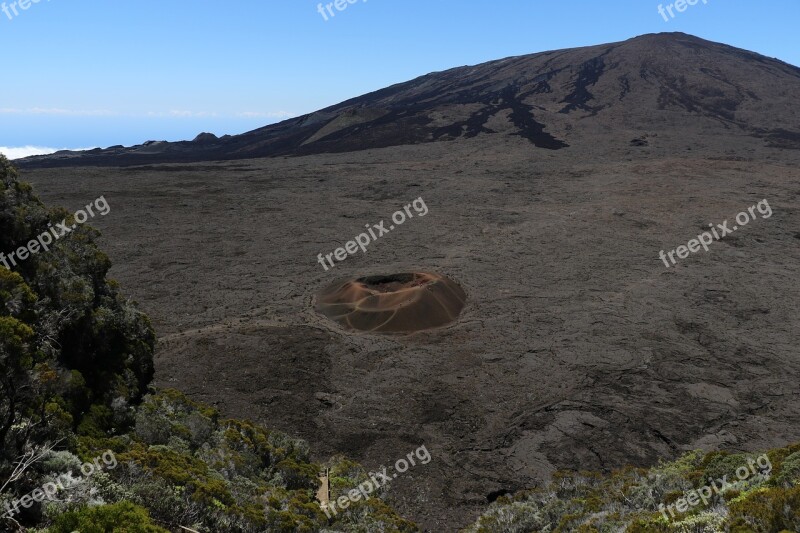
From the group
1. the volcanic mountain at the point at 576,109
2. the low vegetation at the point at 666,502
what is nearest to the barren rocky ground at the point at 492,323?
the low vegetation at the point at 666,502

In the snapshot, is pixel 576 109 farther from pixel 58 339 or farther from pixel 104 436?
pixel 104 436

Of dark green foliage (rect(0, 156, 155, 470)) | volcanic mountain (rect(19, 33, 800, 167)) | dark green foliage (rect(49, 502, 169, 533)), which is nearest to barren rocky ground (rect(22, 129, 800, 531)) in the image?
dark green foliage (rect(0, 156, 155, 470))

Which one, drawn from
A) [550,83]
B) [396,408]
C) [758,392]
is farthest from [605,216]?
[550,83]

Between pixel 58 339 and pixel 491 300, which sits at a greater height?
pixel 58 339

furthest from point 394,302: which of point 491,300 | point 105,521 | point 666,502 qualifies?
point 105,521

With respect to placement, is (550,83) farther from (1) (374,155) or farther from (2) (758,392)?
(2) (758,392)

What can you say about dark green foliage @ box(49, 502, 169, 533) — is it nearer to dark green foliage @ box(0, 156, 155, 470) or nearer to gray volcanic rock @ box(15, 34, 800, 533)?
dark green foliage @ box(0, 156, 155, 470)

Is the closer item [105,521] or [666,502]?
[105,521]
